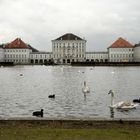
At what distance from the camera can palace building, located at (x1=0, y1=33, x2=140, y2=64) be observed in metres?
162

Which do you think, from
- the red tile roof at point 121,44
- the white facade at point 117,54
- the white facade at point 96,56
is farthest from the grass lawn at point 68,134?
the red tile roof at point 121,44

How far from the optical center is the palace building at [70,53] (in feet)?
533

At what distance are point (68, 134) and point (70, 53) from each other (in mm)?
155630

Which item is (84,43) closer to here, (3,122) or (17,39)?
(17,39)

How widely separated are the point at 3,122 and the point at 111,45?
158 m

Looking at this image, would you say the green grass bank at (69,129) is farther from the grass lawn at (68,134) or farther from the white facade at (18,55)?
the white facade at (18,55)

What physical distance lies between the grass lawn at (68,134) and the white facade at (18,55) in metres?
158

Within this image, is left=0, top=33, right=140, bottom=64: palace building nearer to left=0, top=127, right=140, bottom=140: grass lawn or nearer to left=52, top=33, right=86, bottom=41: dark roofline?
left=52, top=33, right=86, bottom=41: dark roofline

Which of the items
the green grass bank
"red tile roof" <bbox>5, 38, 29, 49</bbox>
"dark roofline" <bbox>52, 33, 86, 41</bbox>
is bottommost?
the green grass bank

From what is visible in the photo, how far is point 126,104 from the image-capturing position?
18.1m

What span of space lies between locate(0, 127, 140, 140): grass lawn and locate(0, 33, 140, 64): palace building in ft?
492

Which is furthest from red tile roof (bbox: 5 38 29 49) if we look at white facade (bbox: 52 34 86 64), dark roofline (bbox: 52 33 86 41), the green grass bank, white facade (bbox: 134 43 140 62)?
the green grass bank

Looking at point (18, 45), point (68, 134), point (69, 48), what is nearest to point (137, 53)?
point (69, 48)

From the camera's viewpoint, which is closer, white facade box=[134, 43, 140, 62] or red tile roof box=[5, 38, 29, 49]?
white facade box=[134, 43, 140, 62]
